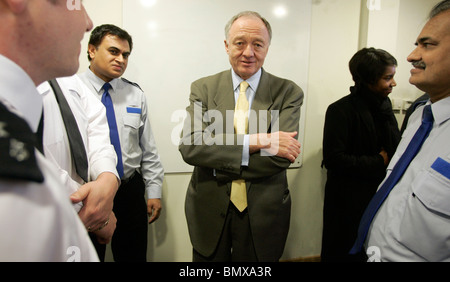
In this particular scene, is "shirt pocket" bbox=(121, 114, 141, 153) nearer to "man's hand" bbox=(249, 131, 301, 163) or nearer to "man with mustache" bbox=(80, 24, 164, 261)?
"man with mustache" bbox=(80, 24, 164, 261)

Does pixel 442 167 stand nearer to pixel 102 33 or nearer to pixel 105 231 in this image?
pixel 105 231

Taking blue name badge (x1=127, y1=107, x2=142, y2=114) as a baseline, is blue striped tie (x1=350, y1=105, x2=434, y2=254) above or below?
below

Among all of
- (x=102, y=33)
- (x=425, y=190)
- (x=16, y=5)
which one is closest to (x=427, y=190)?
(x=425, y=190)

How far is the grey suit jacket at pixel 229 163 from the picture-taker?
111cm

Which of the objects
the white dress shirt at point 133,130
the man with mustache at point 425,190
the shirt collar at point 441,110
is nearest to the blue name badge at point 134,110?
the white dress shirt at point 133,130

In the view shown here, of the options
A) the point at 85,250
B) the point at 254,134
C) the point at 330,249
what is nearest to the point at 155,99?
the point at 254,134

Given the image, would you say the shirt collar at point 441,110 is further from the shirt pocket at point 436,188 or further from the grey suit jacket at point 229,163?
the grey suit jacket at point 229,163

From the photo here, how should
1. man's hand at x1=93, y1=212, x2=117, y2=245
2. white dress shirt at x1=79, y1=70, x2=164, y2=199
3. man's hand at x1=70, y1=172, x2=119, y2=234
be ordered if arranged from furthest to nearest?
white dress shirt at x1=79, y1=70, x2=164, y2=199 → man's hand at x1=93, y1=212, x2=117, y2=245 → man's hand at x1=70, y1=172, x2=119, y2=234

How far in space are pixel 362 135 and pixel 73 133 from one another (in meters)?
1.56

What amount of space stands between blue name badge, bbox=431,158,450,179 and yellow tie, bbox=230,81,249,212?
27.8 inches

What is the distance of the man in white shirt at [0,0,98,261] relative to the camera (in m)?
0.28

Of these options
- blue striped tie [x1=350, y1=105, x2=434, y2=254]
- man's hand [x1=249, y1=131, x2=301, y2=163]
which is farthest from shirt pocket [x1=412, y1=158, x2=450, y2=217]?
man's hand [x1=249, y1=131, x2=301, y2=163]

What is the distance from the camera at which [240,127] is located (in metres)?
1.20
